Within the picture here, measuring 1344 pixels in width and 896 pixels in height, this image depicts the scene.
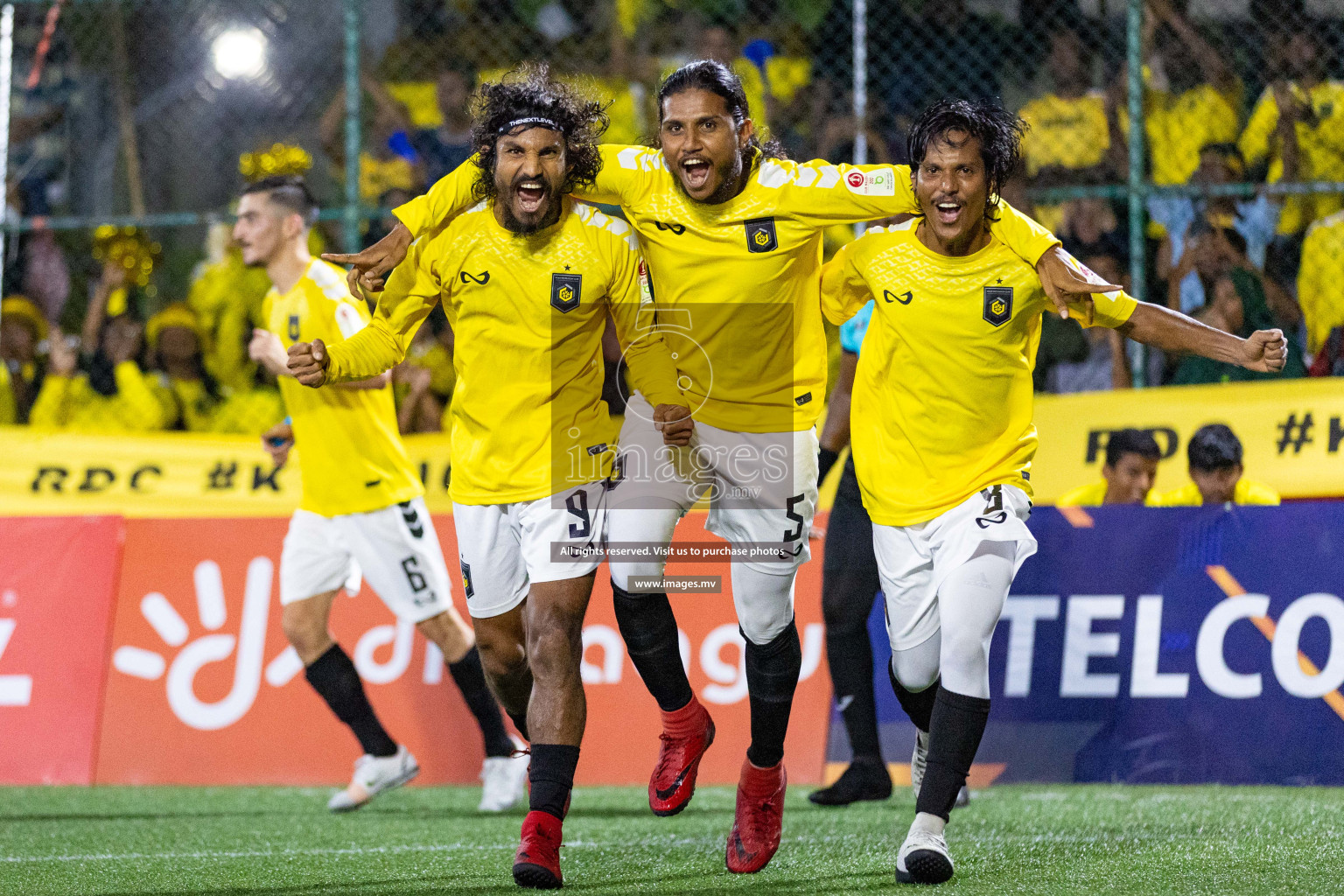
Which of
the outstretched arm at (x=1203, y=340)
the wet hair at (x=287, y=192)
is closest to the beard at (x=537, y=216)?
the outstretched arm at (x=1203, y=340)

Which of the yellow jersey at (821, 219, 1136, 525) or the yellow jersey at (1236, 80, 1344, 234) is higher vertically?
the yellow jersey at (1236, 80, 1344, 234)

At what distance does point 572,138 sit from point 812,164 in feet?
2.48

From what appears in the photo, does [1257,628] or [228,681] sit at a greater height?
[1257,628]

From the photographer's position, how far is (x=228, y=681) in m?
7.39

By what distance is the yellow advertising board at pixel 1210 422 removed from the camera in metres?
7.24

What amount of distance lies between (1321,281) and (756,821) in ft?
16.8

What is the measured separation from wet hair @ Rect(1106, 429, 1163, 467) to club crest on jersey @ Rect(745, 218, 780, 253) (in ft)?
11.1

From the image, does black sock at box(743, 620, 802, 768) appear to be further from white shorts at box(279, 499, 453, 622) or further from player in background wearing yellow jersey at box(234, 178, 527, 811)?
white shorts at box(279, 499, 453, 622)

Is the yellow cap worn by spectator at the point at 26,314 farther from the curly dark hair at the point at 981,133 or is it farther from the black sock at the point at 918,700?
the curly dark hair at the point at 981,133

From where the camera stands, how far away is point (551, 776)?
4324 mm

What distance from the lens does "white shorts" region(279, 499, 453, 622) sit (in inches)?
256

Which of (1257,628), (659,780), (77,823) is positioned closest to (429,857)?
(659,780)

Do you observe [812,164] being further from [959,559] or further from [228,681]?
[228,681]

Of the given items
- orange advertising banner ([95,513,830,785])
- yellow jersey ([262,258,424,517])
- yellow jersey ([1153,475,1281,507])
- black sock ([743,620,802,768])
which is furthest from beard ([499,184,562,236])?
yellow jersey ([1153,475,1281,507])
